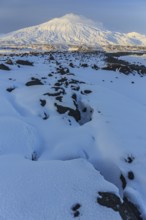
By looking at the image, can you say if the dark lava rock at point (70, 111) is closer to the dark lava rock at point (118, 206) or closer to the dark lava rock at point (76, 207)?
the dark lava rock at point (118, 206)

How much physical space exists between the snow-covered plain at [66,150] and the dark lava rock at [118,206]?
0.13 metres

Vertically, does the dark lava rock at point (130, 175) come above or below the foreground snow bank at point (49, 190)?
below

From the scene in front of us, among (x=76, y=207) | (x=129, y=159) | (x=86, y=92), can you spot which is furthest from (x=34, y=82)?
(x=76, y=207)

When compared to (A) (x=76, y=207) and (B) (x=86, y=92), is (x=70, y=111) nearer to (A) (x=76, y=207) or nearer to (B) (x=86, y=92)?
(B) (x=86, y=92)

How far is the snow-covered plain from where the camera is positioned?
7344mm

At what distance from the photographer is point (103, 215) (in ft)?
23.4

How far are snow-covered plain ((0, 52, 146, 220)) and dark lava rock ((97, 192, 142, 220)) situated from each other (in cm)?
13

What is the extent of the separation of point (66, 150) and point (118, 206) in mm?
3600

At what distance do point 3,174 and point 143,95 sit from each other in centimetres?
1390

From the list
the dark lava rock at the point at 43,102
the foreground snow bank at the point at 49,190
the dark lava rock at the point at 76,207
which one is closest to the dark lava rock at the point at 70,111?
the dark lava rock at the point at 43,102

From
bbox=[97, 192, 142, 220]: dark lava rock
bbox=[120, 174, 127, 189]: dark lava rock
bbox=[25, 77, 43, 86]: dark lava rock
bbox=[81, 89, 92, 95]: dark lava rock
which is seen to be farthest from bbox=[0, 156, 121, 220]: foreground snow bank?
bbox=[25, 77, 43, 86]: dark lava rock

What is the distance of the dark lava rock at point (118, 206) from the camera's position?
7.59 meters

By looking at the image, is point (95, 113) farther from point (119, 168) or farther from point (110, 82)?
point (110, 82)

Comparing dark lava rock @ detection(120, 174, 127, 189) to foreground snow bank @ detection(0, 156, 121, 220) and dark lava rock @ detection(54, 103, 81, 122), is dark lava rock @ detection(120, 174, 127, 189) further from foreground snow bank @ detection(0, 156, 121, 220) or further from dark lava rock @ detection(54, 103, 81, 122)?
dark lava rock @ detection(54, 103, 81, 122)
